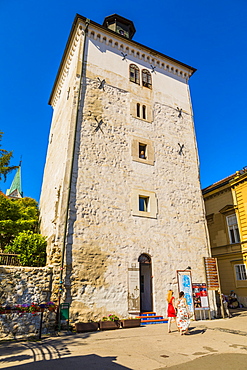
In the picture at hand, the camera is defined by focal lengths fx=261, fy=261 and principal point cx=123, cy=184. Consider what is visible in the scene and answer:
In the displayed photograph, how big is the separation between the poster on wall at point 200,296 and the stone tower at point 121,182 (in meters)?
0.81

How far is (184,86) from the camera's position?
2022cm

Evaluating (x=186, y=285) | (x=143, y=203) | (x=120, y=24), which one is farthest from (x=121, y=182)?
(x=120, y=24)

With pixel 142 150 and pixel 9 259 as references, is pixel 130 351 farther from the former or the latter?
pixel 142 150

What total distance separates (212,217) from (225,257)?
3.63m

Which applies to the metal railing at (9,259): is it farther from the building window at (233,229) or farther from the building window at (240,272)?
the building window at (233,229)

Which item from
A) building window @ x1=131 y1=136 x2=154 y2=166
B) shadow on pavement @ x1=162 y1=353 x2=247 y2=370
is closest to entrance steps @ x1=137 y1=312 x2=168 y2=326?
shadow on pavement @ x1=162 y1=353 x2=247 y2=370

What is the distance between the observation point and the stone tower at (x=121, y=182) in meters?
12.0

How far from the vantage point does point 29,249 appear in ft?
40.9

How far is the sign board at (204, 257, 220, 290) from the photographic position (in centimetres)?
1475

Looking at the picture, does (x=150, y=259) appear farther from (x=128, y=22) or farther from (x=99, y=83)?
(x=128, y=22)

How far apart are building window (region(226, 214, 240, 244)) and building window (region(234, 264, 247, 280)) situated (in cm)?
187

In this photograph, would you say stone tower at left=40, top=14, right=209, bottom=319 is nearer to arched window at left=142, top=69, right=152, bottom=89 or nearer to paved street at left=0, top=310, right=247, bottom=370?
arched window at left=142, top=69, right=152, bottom=89

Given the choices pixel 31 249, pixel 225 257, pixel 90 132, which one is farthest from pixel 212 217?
pixel 31 249

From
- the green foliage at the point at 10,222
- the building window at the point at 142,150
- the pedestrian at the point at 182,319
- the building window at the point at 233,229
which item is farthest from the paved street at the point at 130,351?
the building window at the point at 233,229
